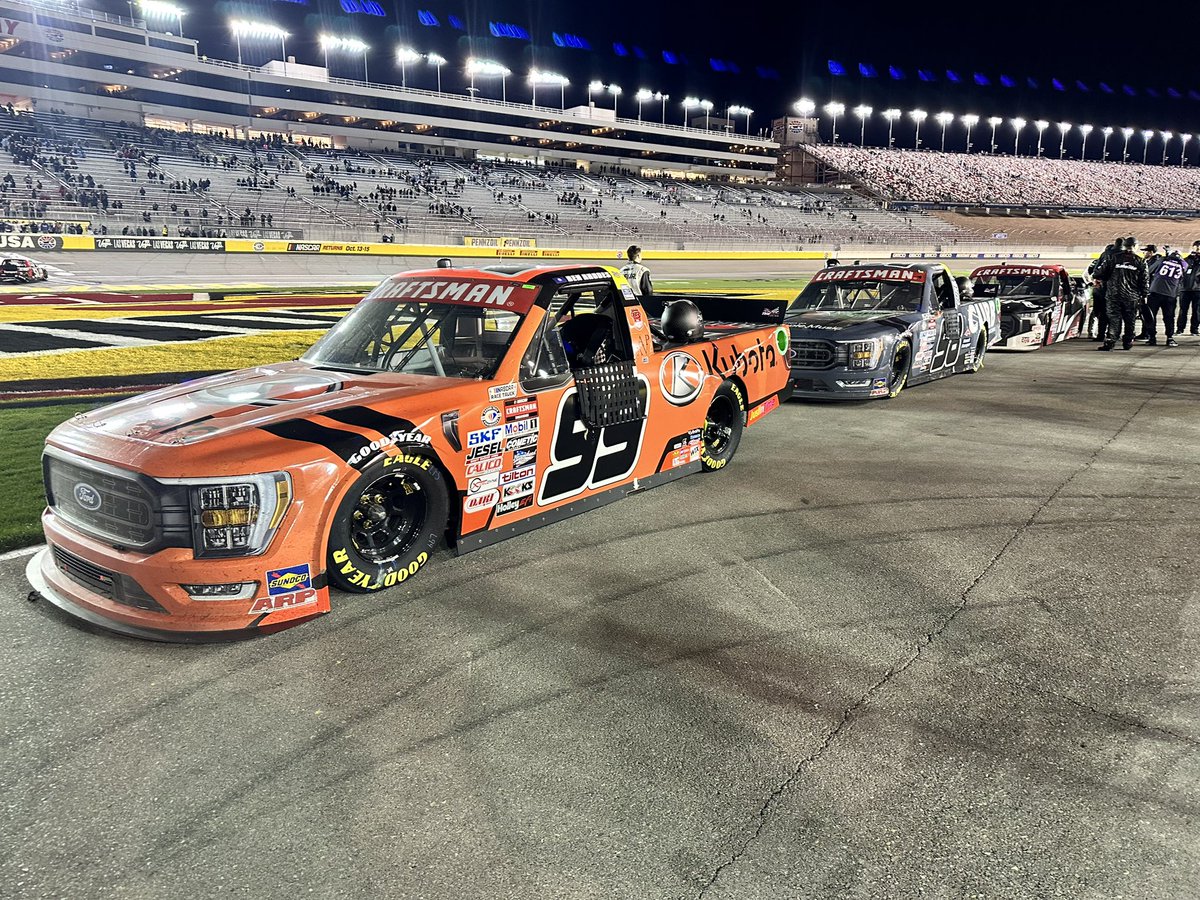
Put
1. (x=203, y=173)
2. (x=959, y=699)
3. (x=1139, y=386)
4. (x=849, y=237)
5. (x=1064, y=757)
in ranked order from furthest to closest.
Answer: (x=849, y=237) → (x=203, y=173) → (x=1139, y=386) → (x=959, y=699) → (x=1064, y=757)

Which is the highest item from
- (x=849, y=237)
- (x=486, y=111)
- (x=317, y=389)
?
(x=486, y=111)

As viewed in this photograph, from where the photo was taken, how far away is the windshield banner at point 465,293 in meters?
4.84

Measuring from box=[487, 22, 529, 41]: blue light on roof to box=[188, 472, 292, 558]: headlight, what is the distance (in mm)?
108425

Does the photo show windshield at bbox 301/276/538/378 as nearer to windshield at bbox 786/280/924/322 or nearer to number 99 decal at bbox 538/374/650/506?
number 99 decal at bbox 538/374/650/506

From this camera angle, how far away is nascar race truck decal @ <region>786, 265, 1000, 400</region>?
9.34 meters

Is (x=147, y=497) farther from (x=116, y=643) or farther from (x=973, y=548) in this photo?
(x=973, y=548)

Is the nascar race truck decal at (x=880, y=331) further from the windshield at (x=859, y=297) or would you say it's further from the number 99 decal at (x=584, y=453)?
the number 99 decal at (x=584, y=453)

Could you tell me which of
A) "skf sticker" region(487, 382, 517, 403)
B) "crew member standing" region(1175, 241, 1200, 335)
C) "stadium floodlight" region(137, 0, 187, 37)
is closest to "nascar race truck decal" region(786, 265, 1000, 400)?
"skf sticker" region(487, 382, 517, 403)

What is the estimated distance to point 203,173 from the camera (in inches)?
1796

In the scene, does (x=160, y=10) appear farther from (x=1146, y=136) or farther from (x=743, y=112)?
(x=1146, y=136)

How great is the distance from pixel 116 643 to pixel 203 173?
163ft

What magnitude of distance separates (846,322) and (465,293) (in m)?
6.08

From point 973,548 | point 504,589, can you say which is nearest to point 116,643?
point 504,589

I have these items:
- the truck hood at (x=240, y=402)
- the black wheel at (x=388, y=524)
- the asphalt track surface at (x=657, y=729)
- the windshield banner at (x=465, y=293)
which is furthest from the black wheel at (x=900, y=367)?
the black wheel at (x=388, y=524)
